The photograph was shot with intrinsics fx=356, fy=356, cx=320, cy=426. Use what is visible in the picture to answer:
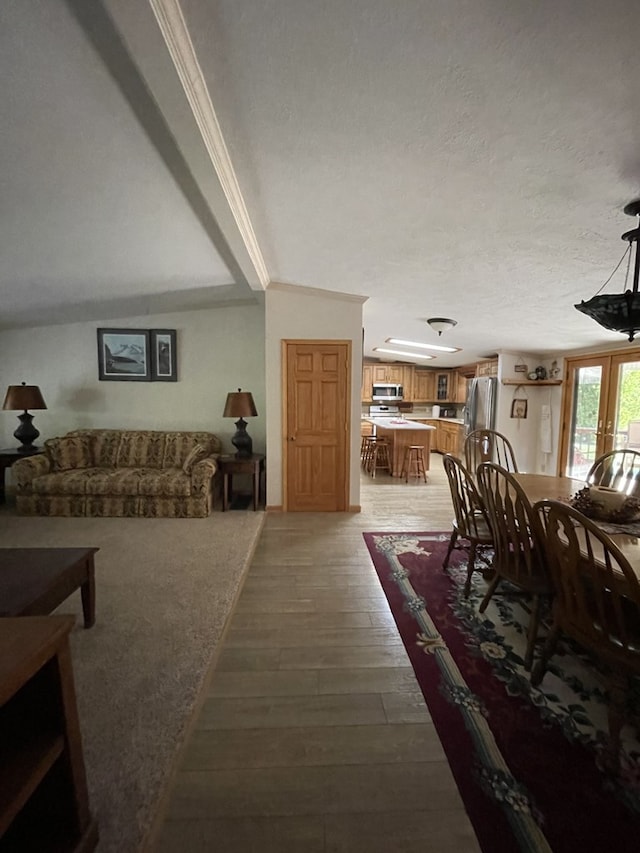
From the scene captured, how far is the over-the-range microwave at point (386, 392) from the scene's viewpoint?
28.0ft

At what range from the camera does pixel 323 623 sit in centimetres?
219

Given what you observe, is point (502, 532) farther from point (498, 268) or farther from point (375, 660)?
point (498, 268)

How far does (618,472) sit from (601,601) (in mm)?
1742

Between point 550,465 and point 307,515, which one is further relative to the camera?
point 550,465

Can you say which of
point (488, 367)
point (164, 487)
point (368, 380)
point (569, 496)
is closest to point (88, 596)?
point (164, 487)

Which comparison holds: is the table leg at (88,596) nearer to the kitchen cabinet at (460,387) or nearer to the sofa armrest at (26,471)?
the sofa armrest at (26,471)

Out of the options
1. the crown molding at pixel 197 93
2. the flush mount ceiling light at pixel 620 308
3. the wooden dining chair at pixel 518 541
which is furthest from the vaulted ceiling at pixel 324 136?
the wooden dining chair at pixel 518 541

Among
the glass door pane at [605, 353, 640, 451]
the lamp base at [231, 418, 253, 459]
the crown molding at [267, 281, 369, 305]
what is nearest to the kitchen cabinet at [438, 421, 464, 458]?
the glass door pane at [605, 353, 640, 451]

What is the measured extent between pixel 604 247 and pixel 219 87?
2517mm

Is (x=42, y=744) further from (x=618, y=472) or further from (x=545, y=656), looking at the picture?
(x=618, y=472)

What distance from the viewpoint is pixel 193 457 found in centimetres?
429

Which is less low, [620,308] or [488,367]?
[488,367]

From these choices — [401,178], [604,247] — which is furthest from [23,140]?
[604,247]

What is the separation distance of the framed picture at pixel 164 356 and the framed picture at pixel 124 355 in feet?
0.22
